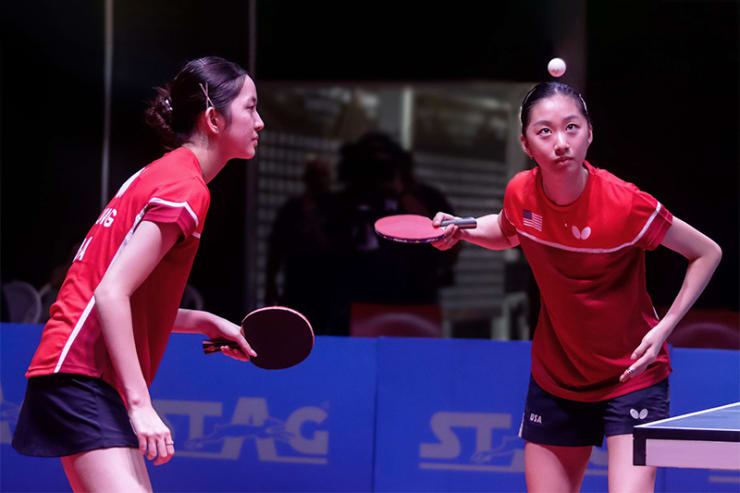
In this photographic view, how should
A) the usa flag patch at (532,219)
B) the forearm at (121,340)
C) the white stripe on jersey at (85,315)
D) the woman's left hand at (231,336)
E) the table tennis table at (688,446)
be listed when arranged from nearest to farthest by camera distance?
the table tennis table at (688,446)
the forearm at (121,340)
the white stripe on jersey at (85,315)
the woman's left hand at (231,336)
the usa flag patch at (532,219)

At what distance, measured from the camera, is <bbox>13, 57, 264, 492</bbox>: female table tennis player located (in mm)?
2162

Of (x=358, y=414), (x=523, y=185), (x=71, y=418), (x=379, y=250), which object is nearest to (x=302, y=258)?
(x=379, y=250)

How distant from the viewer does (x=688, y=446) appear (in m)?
2.03

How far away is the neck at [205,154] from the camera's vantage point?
Result: 8.35ft

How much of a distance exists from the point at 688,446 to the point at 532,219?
1.03 meters

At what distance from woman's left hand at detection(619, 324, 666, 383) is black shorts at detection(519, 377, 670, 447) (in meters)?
0.09

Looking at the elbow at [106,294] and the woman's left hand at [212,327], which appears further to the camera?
the woman's left hand at [212,327]

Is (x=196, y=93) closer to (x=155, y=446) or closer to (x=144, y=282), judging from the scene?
(x=144, y=282)

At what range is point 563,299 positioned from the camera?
285 centimetres

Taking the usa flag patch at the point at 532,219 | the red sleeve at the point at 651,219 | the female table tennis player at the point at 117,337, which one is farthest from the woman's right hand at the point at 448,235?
the female table tennis player at the point at 117,337

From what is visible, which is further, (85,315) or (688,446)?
(85,315)

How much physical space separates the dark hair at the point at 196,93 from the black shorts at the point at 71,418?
723mm

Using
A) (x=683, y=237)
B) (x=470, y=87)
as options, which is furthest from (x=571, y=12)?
(x=683, y=237)

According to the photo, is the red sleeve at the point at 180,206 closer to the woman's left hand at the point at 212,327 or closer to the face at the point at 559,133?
the woman's left hand at the point at 212,327
